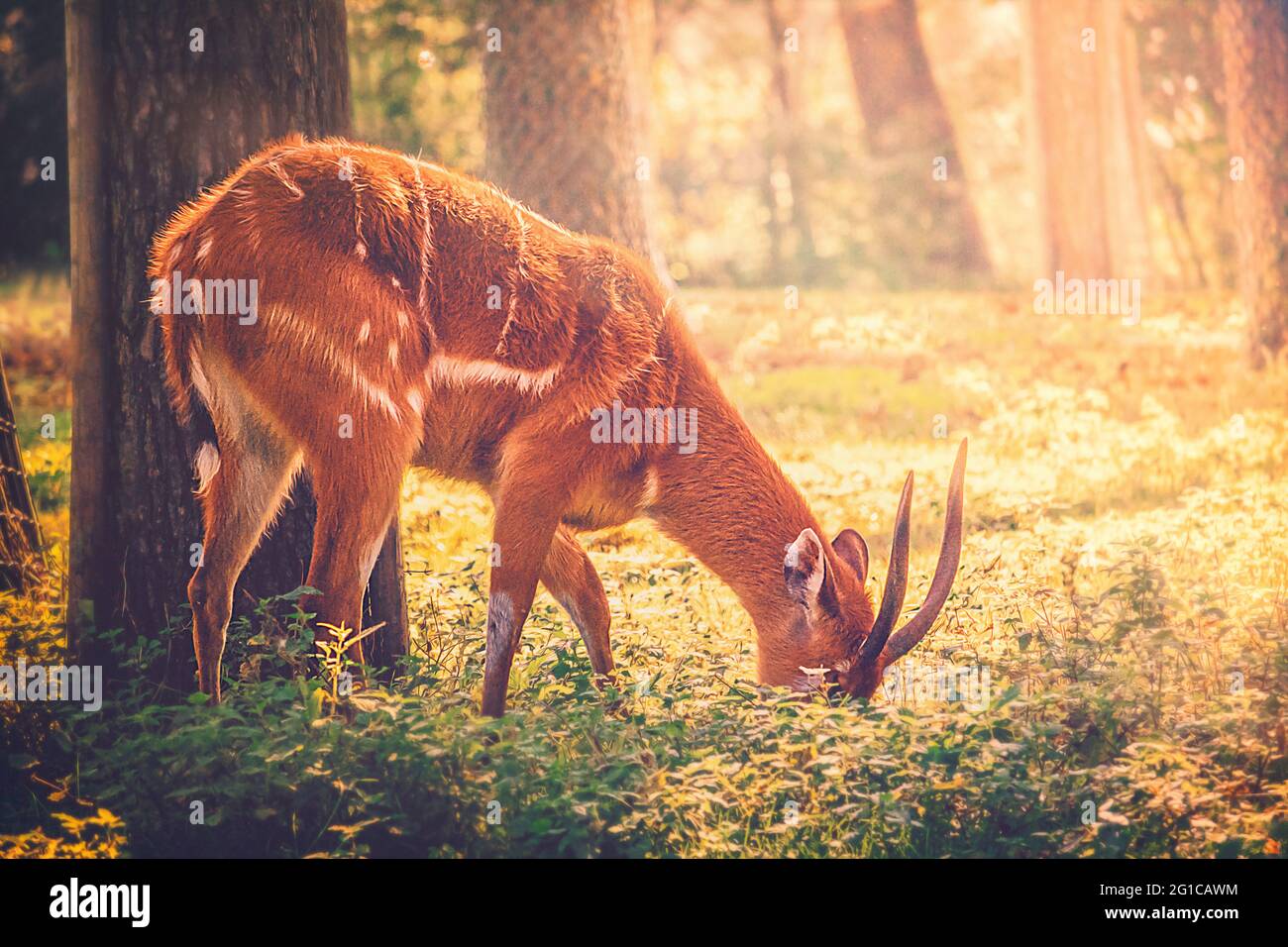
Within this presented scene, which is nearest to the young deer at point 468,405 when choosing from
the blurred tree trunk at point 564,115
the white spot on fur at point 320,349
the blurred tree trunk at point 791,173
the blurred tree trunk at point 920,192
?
the white spot on fur at point 320,349

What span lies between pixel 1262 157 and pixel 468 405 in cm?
843

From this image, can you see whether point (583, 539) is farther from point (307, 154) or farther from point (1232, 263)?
point (1232, 263)

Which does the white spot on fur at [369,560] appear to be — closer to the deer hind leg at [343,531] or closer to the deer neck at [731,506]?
the deer hind leg at [343,531]

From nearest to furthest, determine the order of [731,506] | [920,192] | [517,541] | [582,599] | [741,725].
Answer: [741,725], [517,541], [731,506], [582,599], [920,192]

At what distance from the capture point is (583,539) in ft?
25.6

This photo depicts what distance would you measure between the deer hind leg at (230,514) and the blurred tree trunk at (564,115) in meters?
4.77

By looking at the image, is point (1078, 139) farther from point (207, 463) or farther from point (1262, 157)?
point (207, 463)

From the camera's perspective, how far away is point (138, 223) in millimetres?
5855

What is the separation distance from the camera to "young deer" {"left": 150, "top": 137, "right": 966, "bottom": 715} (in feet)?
18.0

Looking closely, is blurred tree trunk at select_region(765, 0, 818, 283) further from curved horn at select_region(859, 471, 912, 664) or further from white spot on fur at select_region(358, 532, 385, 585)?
white spot on fur at select_region(358, 532, 385, 585)

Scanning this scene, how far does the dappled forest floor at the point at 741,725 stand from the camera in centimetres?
480

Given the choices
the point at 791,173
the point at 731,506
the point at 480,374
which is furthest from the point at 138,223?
the point at 791,173

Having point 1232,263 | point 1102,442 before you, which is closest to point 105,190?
point 1102,442

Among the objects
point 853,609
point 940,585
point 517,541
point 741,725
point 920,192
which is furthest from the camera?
point 920,192
